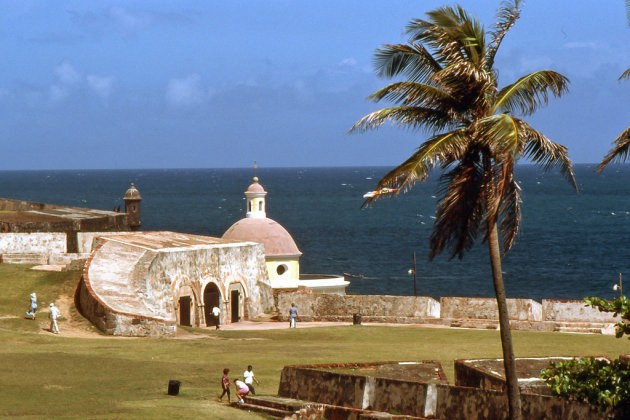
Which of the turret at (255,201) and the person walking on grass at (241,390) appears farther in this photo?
the turret at (255,201)

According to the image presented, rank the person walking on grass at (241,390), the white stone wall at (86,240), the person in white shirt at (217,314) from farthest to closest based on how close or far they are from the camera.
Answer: the white stone wall at (86,240) → the person in white shirt at (217,314) → the person walking on grass at (241,390)

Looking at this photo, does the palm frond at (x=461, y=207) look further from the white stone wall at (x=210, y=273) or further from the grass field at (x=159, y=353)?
the white stone wall at (x=210, y=273)

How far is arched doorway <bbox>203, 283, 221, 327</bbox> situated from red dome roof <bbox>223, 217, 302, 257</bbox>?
21.8ft

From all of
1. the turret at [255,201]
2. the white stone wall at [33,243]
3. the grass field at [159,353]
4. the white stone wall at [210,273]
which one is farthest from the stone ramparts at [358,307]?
the white stone wall at [33,243]

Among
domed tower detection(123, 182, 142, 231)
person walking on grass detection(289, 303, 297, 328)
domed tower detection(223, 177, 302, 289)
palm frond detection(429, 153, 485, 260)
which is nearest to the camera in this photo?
palm frond detection(429, 153, 485, 260)

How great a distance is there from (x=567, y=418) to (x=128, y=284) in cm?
2461

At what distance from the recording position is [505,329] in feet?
59.6

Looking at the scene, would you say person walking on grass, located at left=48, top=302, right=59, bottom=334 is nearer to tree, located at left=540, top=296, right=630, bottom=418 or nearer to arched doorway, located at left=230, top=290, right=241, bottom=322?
arched doorway, located at left=230, top=290, right=241, bottom=322

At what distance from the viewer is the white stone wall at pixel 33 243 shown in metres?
49.2

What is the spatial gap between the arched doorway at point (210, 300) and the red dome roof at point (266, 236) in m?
6.63

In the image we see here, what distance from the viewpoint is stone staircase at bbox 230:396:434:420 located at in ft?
68.3

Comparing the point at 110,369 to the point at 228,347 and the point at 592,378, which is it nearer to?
the point at 228,347

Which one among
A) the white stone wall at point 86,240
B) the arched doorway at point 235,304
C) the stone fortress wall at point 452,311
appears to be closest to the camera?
the stone fortress wall at point 452,311

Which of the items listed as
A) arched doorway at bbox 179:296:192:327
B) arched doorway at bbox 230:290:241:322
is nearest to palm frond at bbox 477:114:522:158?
arched doorway at bbox 179:296:192:327
